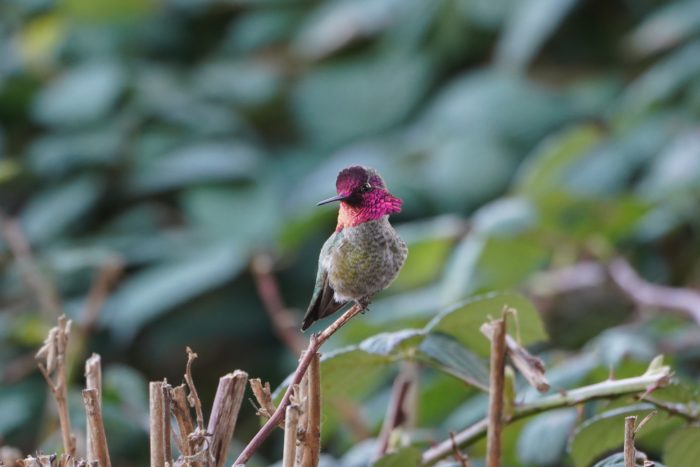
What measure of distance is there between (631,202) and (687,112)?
102 centimetres

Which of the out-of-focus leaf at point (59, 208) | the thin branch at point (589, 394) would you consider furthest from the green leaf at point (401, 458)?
the out-of-focus leaf at point (59, 208)

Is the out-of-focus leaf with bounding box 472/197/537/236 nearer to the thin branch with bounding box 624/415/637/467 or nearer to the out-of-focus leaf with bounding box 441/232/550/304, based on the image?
the out-of-focus leaf with bounding box 441/232/550/304

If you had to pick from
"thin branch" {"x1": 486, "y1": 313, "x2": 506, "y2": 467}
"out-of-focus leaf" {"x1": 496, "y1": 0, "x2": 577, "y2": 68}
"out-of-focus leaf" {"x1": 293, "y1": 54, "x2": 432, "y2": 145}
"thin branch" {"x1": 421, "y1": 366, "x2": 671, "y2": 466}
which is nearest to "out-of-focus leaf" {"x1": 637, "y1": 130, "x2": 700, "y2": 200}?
"out-of-focus leaf" {"x1": 496, "y1": 0, "x2": 577, "y2": 68}

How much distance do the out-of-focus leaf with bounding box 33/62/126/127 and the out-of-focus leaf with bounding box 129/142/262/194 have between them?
0.89 ft

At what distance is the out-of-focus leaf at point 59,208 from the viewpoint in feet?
11.0

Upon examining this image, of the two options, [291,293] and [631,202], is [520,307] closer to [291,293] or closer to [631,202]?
[631,202]

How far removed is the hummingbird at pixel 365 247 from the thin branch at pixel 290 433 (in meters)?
0.08

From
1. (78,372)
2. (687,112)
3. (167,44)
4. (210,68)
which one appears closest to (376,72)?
(210,68)

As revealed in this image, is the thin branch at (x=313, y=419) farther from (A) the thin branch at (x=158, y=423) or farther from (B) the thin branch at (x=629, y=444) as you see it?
(B) the thin branch at (x=629, y=444)

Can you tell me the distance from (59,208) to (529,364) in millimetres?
2911

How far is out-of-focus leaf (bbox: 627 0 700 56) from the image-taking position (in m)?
3.00

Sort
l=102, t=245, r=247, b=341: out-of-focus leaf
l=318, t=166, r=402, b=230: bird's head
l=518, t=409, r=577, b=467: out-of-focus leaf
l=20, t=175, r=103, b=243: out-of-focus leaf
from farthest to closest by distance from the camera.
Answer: l=20, t=175, r=103, b=243: out-of-focus leaf
l=102, t=245, r=247, b=341: out-of-focus leaf
l=518, t=409, r=577, b=467: out-of-focus leaf
l=318, t=166, r=402, b=230: bird's head

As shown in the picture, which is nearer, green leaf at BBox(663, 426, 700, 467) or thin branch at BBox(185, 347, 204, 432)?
thin branch at BBox(185, 347, 204, 432)

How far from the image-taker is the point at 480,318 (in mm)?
848
